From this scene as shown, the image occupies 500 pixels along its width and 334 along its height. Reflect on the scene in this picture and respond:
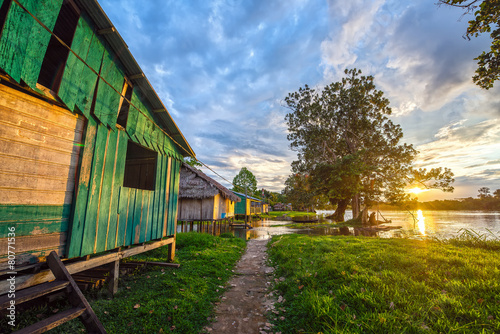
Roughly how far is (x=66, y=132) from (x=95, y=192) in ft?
4.06

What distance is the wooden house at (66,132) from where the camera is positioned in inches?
116

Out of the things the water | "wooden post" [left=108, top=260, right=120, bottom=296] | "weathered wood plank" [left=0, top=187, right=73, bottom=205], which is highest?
"weathered wood plank" [left=0, top=187, right=73, bottom=205]

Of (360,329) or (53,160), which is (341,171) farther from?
(53,160)

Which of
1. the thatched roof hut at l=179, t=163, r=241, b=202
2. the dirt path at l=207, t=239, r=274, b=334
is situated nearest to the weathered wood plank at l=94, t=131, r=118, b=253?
the dirt path at l=207, t=239, r=274, b=334

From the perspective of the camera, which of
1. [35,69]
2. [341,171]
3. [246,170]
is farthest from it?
[246,170]

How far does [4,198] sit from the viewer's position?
2.89 m

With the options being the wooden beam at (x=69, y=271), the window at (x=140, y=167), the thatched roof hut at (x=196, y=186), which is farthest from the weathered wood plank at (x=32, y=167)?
the thatched roof hut at (x=196, y=186)

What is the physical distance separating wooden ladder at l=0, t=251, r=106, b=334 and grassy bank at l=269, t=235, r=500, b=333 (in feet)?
9.24

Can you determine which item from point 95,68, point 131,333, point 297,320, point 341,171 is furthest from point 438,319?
point 341,171

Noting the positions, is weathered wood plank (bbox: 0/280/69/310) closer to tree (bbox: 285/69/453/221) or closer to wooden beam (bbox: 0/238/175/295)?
wooden beam (bbox: 0/238/175/295)

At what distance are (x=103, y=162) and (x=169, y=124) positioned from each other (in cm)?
299

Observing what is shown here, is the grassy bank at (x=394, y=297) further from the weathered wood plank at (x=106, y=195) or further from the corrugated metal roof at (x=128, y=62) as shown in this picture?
the corrugated metal roof at (x=128, y=62)

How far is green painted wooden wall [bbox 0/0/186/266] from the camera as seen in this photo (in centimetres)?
296

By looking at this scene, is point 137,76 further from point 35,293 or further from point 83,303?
point 83,303
